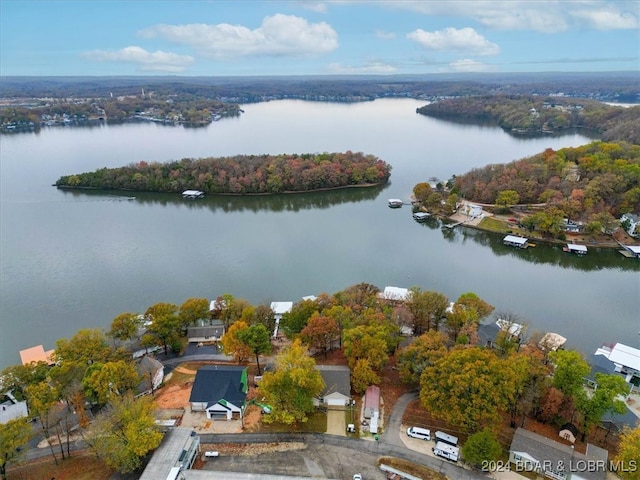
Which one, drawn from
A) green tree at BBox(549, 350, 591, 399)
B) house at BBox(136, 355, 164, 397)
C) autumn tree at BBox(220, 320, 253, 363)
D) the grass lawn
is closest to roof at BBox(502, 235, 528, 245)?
green tree at BBox(549, 350, 591, 399)

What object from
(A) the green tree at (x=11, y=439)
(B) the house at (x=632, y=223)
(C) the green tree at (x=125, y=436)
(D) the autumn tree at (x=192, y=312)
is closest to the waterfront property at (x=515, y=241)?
(B) the house at (x=632, y=223)

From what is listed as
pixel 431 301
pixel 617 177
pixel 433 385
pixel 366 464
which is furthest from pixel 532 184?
pixel 366 464

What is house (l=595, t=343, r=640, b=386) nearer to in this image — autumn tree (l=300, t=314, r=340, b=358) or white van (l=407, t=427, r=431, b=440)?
white van (l=407, t=427, r=431, b=440)

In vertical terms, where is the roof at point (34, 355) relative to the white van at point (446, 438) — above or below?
below

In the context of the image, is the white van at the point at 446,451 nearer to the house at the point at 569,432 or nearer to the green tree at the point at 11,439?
the house at the point at 569,432

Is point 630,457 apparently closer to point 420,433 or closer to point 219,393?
point 420,433

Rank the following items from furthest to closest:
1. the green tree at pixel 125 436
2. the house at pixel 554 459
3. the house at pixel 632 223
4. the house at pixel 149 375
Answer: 1. the house at pixel 632 223
2. the house at pixel 149 375
3. the green tree at pixel 125 436
4. the house at pixel 554 459

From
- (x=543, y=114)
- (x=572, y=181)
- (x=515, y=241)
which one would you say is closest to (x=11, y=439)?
(x=515, y=241)
